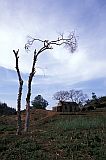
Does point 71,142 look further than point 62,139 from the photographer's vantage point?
No

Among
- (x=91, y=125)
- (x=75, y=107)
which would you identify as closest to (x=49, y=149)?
(x=91, y=125)

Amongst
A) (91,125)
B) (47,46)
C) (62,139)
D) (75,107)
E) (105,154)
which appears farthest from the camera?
(75,107)

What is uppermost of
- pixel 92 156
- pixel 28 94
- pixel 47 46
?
pixel 47 46

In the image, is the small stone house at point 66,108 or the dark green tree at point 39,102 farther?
the dark green tree at point 39,102

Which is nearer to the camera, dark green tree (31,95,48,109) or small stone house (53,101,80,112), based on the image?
small stone house (53,101,80,112)

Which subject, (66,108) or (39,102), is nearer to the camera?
(66,108)

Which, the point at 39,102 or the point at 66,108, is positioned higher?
the point at 39,102

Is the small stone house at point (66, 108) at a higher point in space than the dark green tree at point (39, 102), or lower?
lower

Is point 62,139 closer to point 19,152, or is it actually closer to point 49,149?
point 49,149

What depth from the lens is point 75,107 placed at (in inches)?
A: 1844

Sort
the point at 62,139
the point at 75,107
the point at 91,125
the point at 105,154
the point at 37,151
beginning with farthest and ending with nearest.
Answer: the point at 75,107, the point at 91,125, the point at 62,139, the point at 37,151, the point at 105,154

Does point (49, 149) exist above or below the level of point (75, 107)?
below

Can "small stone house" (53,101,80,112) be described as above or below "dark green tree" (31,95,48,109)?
below

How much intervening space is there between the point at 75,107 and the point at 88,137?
3362cm
